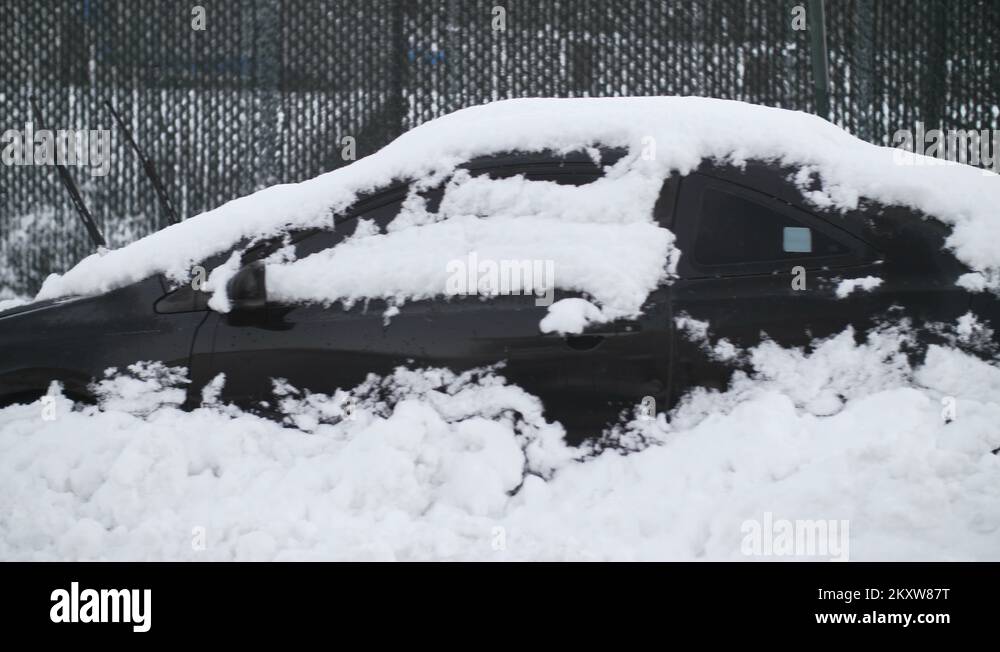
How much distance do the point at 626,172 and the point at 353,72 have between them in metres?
5.74

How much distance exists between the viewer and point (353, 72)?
376 inches

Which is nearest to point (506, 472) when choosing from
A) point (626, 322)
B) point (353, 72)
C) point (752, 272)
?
point (626, 322)

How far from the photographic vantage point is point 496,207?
444cm

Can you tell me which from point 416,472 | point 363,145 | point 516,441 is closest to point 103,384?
point 416,472

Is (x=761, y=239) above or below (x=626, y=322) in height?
above

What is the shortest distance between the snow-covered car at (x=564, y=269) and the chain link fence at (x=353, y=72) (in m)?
4.85

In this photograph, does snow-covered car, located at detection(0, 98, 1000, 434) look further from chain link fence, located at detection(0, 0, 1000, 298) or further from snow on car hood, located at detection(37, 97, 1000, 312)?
chain link fence, located at detection(0, 0, 1000, 298)

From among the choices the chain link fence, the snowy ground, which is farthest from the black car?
the chain link fence

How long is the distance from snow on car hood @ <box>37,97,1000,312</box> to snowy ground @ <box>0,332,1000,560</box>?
536 millimetres

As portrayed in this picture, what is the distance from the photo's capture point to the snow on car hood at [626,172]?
432 centimetres

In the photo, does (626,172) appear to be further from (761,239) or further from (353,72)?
(353,72)

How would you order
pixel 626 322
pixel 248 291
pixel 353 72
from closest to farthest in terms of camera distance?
1. pixel 626 322
2. pixel 248 291
3. pixel 353 72

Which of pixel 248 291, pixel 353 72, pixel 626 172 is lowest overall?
pixel 248 291
